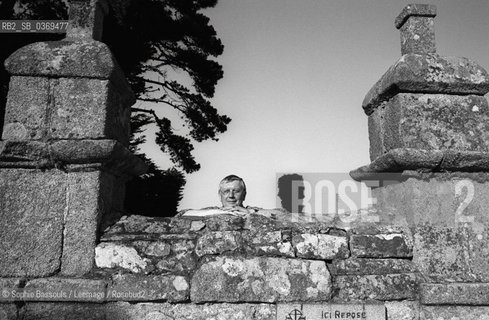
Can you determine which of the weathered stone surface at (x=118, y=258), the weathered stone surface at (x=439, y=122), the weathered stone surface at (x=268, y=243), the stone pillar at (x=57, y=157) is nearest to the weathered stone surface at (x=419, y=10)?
the weathered stone surface at (x=439, y=122)

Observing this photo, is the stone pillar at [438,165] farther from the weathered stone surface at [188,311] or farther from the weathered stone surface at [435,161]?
the weathered stone surface at [188,311]

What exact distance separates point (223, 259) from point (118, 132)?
1.14 m

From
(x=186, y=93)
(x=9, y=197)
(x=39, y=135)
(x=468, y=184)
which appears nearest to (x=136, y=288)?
(x=9, y=197)

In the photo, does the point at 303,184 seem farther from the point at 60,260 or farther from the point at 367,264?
the point at 60,260

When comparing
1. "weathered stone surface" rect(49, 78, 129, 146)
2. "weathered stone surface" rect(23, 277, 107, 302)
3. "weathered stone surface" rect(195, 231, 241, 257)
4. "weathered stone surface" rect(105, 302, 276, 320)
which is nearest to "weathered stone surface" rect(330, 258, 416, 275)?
"weathered stone surface" rect(105, 302, 276, 320)

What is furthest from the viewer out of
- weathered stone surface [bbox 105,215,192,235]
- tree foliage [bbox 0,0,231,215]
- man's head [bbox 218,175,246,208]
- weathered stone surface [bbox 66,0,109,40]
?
tree foliage [bbox 0,0,231,215]

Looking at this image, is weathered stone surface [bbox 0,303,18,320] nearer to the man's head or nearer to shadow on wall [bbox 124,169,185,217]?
the man's head

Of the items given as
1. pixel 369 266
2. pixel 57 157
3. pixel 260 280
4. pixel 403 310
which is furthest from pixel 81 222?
pixel 403 310

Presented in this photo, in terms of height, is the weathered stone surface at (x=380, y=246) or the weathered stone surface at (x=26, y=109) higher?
the weathered stone surface at (x=26, y=109)

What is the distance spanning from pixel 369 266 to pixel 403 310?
0.99 ft

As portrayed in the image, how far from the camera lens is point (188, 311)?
2168mm

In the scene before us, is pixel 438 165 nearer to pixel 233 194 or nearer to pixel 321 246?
pixel 321 246

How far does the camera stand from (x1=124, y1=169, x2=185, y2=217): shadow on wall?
8875 mm

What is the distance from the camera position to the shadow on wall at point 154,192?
8.88 metres
